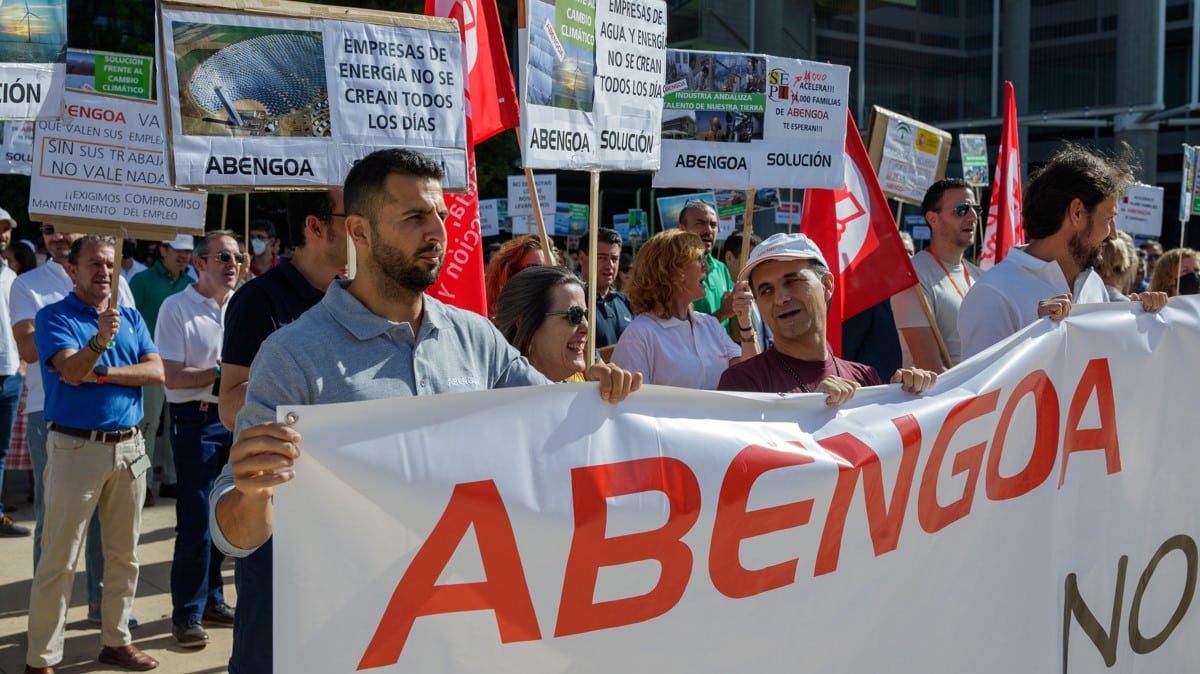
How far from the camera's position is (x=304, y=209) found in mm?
3930

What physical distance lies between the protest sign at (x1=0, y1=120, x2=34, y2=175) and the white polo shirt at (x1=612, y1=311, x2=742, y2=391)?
5868 millimetres

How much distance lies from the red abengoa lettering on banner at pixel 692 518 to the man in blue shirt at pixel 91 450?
3.29 meters

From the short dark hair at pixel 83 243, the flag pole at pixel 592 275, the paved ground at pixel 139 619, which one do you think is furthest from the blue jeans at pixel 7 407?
the flag pole at pixel 592 275

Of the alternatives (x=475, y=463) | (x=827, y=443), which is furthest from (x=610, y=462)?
(x=827, y=443)

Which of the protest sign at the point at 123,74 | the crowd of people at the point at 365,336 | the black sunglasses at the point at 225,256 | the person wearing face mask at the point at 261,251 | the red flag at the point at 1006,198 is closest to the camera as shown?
the crowd of people at the point at 365,336

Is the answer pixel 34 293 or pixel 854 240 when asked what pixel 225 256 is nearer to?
pixel 34 293

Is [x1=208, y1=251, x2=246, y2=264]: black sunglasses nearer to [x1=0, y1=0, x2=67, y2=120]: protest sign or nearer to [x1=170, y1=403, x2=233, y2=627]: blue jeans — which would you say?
[x1=170, y1=403, x2=233, y2=627]: blue jeans

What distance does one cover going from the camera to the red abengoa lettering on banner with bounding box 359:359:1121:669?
2.60m

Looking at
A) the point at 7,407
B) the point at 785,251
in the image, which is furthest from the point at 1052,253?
the point at 7,407

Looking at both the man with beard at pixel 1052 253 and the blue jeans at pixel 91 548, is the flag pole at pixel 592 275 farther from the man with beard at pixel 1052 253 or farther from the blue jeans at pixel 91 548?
the blue jeans at pixel 91 548

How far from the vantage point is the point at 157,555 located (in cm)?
750

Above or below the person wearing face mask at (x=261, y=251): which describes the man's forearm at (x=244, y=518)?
below

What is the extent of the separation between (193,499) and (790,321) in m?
3.40

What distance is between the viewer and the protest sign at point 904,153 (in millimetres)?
7438
